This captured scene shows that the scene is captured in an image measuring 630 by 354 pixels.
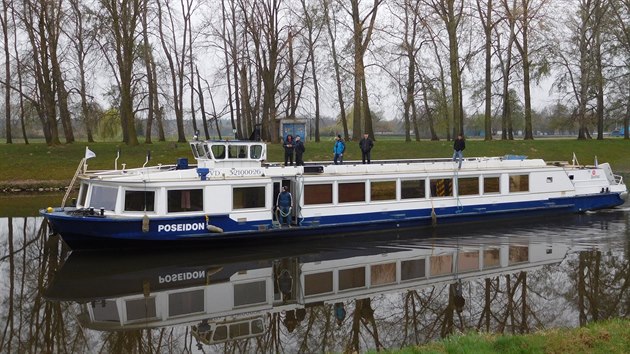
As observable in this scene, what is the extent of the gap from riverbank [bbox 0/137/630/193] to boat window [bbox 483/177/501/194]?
16.7 m

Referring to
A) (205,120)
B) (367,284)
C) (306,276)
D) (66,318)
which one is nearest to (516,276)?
(367,284)

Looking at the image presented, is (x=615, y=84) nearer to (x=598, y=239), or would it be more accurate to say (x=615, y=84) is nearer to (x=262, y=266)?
(x=598, y=239)

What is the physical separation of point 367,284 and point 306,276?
70.3 inches

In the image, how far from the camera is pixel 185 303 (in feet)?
45.2

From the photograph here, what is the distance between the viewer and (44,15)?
131 ft

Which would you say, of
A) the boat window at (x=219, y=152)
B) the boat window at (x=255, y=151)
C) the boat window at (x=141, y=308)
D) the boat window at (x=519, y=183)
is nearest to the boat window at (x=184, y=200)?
the boat window at (x=219, y=152)

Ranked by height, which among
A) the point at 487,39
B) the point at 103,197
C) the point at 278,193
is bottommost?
the point at 278,193

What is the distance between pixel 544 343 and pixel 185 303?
8.08m

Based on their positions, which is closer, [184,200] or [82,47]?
[184,200]

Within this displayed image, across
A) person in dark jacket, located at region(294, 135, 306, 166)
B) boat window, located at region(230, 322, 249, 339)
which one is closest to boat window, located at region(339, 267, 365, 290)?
boat window, located at region(230, 322, 249, 339)

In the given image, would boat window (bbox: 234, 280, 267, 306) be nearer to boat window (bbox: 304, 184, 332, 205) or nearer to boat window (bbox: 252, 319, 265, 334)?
boat window (bbox: 252, 319, 265, 334)

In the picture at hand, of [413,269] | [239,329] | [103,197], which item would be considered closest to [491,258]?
[413,269]

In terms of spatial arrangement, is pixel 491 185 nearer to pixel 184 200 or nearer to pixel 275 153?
pixel 184 200

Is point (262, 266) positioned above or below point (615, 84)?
below
